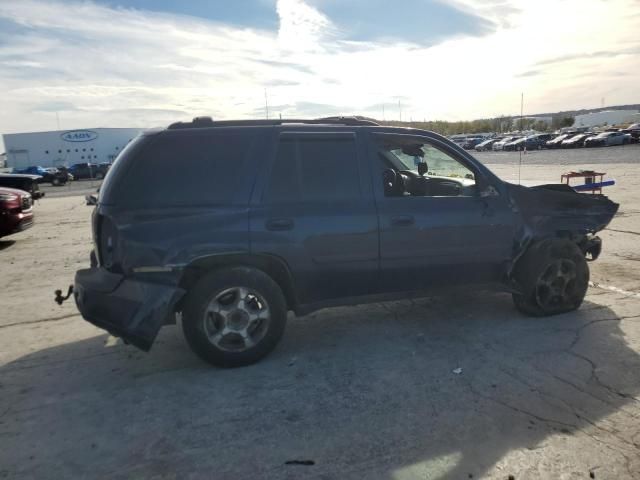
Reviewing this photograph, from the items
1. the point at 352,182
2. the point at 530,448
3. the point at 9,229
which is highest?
the point at 352,182

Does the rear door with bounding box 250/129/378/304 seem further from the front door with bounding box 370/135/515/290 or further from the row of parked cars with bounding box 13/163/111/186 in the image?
the row of parked cars with bounding box 13/163/111/186

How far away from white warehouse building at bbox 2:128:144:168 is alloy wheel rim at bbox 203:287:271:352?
4978 centimetres

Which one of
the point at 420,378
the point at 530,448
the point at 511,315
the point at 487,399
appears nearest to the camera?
the point at 530,448

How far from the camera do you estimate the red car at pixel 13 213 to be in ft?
29.9

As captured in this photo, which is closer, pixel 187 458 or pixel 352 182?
pixel 187 458

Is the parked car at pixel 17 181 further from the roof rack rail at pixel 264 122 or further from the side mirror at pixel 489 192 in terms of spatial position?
the side mirror at pixel 489 192

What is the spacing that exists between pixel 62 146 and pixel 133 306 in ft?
180

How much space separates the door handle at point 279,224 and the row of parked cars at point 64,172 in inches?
1348

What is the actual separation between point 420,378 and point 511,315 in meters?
1.80

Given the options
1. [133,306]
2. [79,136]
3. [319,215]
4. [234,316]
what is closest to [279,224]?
[319,215]

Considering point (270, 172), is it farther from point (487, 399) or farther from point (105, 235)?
point (487, 399)

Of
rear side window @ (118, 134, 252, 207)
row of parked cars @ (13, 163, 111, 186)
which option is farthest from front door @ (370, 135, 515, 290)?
row of parked cars @ (13, 163, 111, 186)

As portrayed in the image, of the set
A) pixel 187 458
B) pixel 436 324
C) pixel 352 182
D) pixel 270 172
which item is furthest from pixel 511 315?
pixel 187 458

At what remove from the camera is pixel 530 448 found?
9.44 feet
